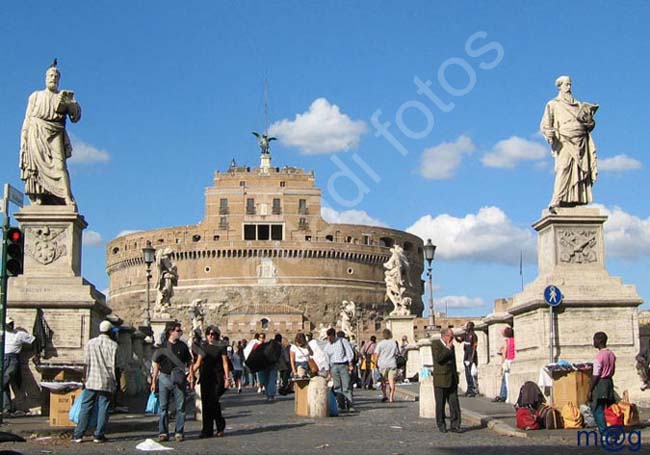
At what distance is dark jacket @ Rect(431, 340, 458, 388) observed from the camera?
39.3 feet

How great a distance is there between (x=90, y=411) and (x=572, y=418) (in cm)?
526

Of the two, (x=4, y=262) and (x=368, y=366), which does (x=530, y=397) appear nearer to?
(x=4, y=262)

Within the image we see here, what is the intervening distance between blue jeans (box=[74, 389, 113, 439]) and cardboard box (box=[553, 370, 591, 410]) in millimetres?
5070

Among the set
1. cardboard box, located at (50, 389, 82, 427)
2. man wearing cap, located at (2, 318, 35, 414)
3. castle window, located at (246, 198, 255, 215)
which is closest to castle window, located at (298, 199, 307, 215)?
castle window, located at (246, 198, 255, 215)

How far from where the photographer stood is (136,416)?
13766mm

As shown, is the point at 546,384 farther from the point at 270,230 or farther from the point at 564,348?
the point at 270,230

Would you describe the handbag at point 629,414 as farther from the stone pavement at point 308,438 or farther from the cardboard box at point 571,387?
the cardboard box at point 571,387

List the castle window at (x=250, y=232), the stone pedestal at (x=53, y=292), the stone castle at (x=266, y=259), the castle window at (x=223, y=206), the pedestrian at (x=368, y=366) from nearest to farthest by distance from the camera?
the stone pedestal at (x=53, y=292)
the pedestrian at (x=368, y=366)
the stone castle at (x=266, y=259)
the castle window at (x=250, y=232)
the castle window at (x=223, y=206)

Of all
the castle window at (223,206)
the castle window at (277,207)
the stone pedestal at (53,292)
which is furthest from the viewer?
the castle window at (277,207)

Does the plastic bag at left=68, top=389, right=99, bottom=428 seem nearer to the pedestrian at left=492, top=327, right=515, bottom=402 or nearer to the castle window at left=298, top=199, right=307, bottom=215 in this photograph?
the pedestrian at left=492, top=327, right=515, bottom=402

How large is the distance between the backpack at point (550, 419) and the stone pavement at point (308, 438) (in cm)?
50

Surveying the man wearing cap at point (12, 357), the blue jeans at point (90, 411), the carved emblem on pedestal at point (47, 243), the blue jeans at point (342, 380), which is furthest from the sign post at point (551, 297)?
the man wearing cap at point (12, 357)

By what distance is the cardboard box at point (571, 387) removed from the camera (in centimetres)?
1152

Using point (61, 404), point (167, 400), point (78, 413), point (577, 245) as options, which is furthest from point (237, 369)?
point (78, 413)
